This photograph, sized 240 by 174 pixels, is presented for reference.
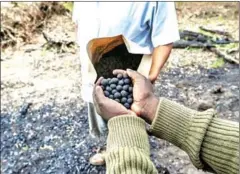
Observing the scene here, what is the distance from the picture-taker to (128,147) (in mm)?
1120

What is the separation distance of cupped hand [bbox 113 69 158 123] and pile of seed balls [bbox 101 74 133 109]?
20 mm

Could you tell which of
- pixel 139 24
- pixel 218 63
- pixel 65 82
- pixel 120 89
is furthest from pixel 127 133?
pixel 218 63

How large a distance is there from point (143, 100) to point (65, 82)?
2.39 meters

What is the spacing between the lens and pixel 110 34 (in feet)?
5.99

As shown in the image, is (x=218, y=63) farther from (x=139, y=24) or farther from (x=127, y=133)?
(x=127, y=133)

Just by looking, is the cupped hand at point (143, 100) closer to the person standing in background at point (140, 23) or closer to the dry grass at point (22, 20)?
the person standing in background at point (140, 23)

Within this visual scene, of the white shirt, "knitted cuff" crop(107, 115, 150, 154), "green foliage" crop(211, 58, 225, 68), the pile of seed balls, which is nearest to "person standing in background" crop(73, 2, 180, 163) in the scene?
the white shirt

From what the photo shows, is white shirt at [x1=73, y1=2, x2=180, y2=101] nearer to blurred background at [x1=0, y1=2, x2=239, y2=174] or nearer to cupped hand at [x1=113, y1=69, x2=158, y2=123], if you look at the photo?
cupped hand at [x1=113, y1=69, x2=158, y2=123]

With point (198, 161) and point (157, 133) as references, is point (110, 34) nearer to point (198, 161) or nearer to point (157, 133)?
point (157, 133)

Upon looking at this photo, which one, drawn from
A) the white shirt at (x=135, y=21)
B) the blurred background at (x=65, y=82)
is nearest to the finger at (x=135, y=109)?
the white shirt at (x=135, y=21)

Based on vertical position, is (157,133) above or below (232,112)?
above

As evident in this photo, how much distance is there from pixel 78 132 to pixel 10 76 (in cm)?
118

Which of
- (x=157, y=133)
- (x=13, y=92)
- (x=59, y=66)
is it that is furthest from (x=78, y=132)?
(x=157, y=133)

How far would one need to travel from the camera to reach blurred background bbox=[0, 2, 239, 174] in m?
2.73
